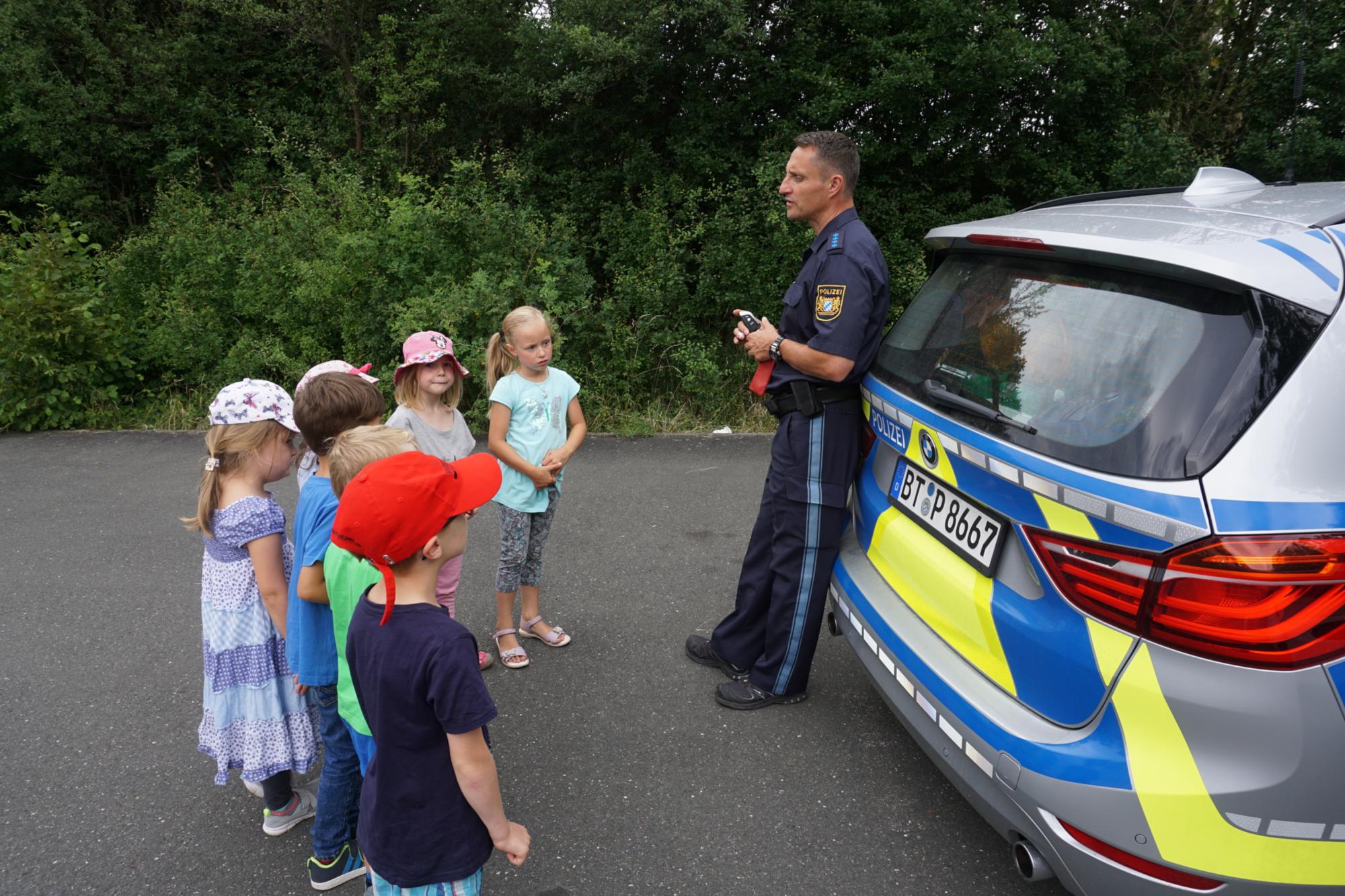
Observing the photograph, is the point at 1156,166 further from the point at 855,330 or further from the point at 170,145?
the point at 170,145

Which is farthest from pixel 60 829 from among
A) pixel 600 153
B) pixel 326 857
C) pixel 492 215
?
pixel 600 153

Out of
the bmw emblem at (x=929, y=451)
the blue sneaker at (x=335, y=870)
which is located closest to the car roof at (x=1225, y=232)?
the bmw emblem at (x=929, y=451)

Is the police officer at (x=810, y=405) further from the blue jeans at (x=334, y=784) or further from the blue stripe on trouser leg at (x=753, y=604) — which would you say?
the blue jeans at (x=334, y=784)

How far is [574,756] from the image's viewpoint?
3.04 m

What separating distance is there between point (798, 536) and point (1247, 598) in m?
1.53

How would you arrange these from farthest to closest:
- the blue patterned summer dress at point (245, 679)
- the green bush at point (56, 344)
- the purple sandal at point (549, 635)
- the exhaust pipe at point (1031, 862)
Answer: the green bush at point (56, 344) → the purple sandal at point (549, 635) → the blue patterned summer dress at point (245, 679) → the exhaust pipe at point (1031, 862)

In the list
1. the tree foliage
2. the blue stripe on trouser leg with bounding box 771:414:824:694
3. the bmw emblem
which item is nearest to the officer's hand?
the blue stripe on trouser leg with bounding box 771:414:824:694

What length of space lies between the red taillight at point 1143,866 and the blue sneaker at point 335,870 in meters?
1.87

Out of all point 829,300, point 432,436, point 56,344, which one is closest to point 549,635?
point 432,436

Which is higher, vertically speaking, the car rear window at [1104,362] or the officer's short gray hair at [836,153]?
the officer's short gray hair at [836,153]

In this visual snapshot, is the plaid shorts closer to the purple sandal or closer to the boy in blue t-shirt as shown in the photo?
the boy in blue t-shirt

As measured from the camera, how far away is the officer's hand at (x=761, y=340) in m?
3.10

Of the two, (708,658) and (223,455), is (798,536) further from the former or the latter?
(223,455)

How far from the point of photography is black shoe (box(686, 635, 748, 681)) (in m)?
3.48
